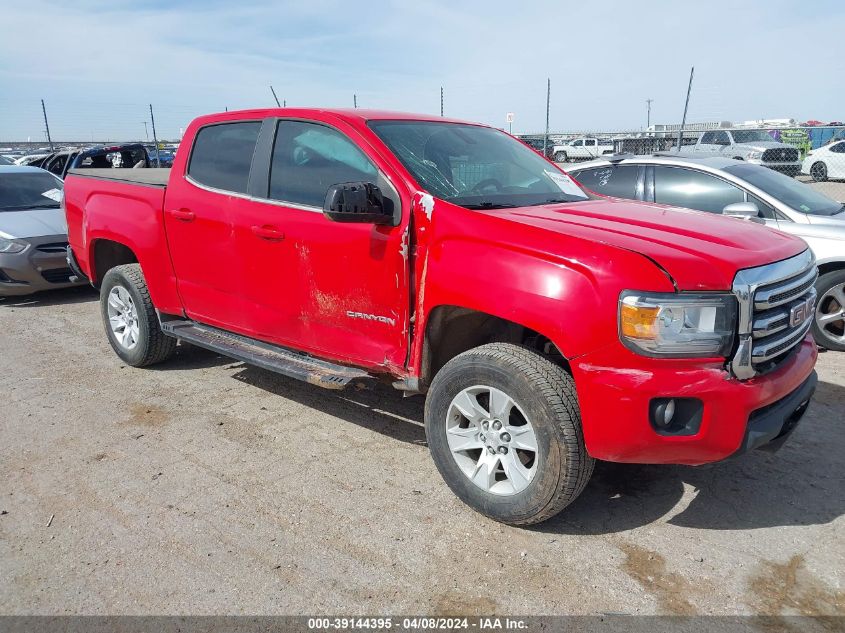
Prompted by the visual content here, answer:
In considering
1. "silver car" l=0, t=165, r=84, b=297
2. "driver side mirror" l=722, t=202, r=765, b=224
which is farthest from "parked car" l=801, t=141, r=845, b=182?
"silver car" l=0, t=165, r=84, b=297

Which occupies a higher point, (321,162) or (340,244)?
(321,162)

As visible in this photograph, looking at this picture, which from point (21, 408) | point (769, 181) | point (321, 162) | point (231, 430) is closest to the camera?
point (321, 162)

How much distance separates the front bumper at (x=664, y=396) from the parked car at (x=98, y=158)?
10.8m

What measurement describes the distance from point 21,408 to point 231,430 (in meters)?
1.64

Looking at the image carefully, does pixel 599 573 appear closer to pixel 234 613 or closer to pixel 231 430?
pixel 234 613

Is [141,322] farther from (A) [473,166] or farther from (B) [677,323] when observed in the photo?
(B) [677,323]

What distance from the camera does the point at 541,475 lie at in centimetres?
280

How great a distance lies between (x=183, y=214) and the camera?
174 inches

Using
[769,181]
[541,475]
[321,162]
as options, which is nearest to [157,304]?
[321,162]

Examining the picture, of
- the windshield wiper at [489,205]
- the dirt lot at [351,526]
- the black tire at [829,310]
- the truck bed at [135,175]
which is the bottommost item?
the dirt lot at [351,526]

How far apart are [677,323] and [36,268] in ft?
24.7

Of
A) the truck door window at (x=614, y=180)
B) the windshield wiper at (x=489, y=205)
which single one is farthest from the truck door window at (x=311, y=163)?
the truck door window at (x=614, y=180)

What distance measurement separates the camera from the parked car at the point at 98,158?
472 inches

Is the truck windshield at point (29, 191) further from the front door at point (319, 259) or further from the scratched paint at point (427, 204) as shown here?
the scratched paint at point (427, 204)
